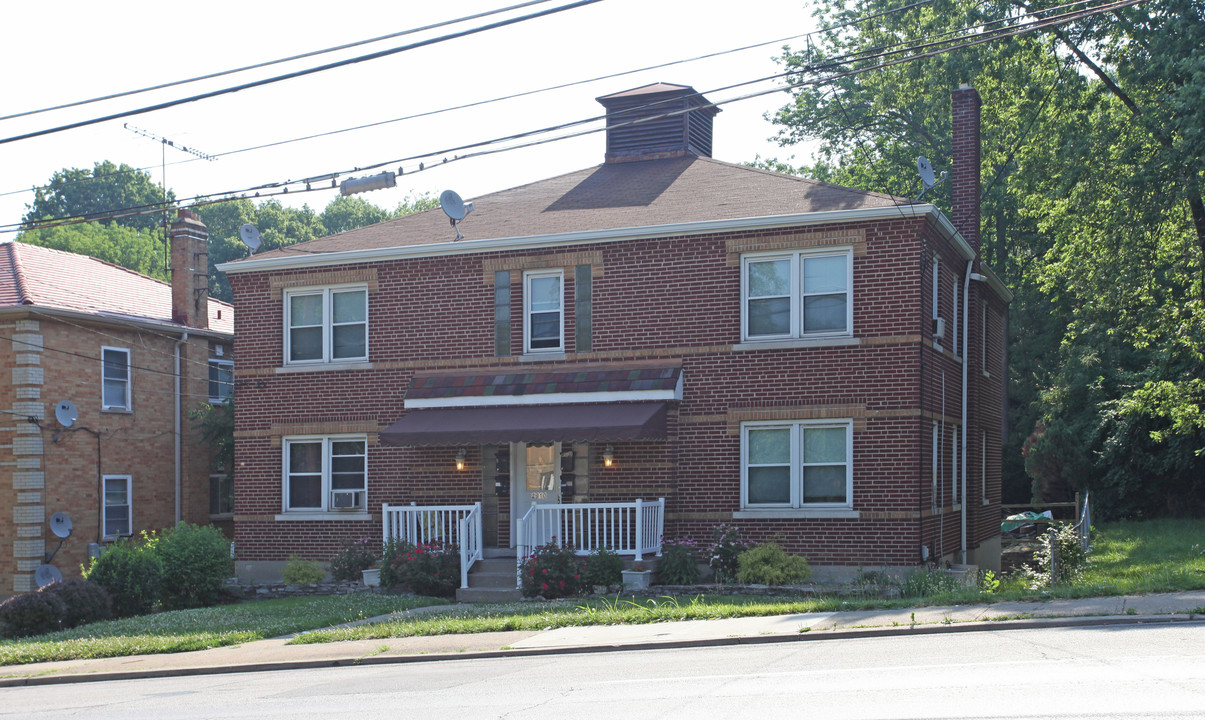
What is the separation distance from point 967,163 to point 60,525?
66.3 feet

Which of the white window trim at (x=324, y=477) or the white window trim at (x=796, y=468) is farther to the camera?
the white window trim at (x=324, y=477)

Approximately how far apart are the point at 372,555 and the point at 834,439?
841cm

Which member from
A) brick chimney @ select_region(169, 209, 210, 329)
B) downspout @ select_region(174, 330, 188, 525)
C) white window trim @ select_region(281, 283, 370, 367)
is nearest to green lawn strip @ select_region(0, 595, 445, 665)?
white window trim @ select_region(281, 283, 370, 367)

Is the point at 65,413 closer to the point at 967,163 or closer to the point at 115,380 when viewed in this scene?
the point at 115,380

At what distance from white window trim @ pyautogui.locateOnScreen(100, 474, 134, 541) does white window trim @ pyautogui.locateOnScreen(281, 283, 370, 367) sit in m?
7.25

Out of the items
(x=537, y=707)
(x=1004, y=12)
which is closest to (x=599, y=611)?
(x=537, y=707)

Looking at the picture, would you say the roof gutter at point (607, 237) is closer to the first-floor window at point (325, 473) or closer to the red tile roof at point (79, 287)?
the first-floor window at point (325, 473)

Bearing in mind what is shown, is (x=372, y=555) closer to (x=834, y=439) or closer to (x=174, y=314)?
(x=834, y=439)

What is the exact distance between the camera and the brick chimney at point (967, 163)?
2238 centimetres

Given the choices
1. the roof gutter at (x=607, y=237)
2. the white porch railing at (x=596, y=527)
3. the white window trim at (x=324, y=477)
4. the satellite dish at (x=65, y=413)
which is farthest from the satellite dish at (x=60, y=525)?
the white porch railing at (x=596, y=527)

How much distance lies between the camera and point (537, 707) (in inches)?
A: 355

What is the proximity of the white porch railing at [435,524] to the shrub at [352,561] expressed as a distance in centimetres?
40

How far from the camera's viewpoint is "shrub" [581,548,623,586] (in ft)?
59.5

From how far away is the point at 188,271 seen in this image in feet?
94.4
